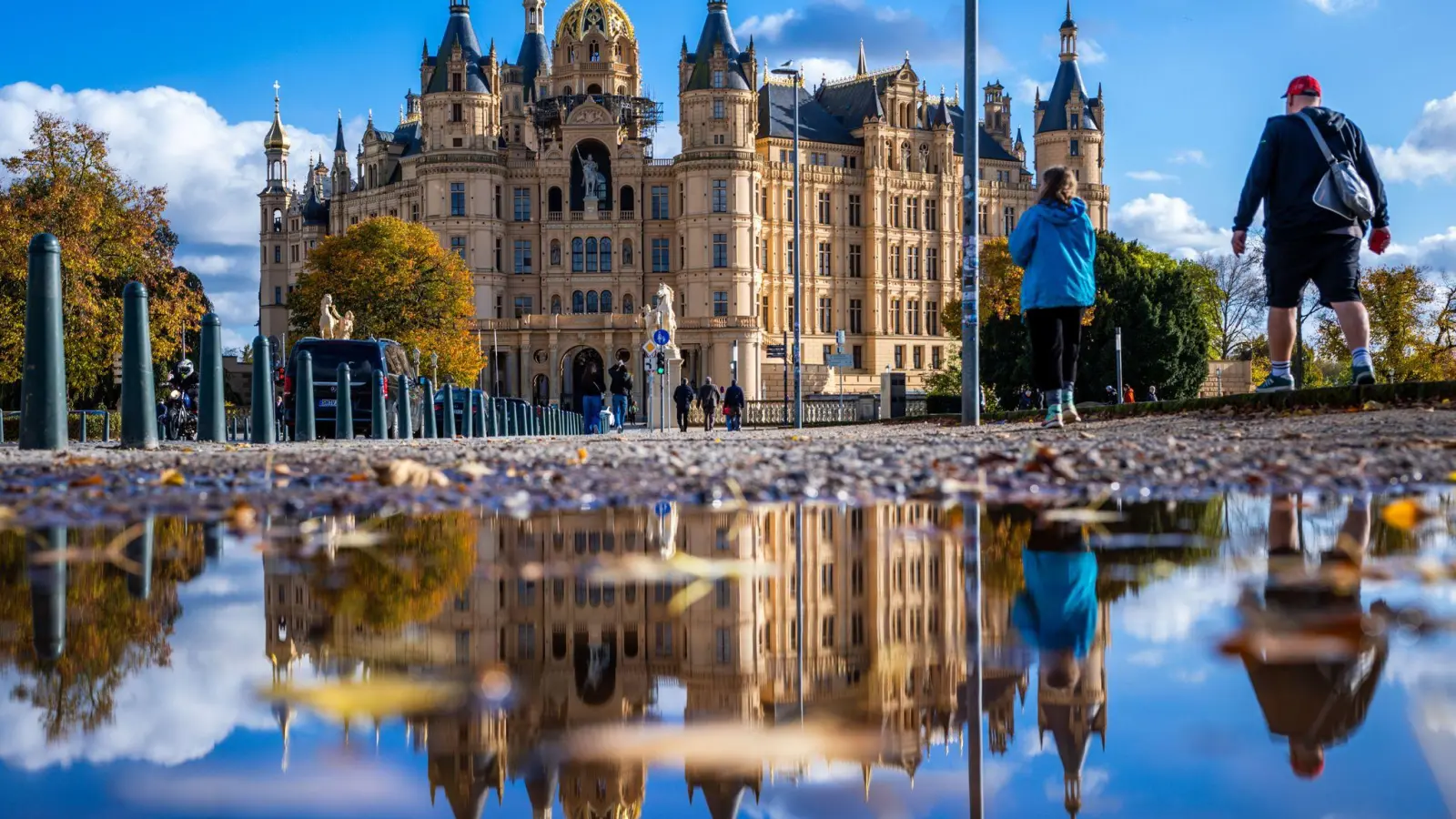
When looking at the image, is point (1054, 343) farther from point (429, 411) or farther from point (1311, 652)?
point (429, 411)

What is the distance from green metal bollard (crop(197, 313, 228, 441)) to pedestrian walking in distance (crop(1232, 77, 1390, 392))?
365 inches

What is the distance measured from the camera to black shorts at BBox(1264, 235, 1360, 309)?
1252 cm

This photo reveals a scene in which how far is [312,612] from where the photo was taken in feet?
9.09

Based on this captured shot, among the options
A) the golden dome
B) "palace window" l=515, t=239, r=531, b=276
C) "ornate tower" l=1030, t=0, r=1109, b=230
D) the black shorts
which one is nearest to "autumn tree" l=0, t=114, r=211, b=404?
the black shorts

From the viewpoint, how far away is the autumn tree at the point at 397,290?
80.2 meters

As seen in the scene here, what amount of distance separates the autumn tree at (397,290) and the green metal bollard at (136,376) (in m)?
66.4

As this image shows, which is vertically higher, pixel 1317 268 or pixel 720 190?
pixel 720 190

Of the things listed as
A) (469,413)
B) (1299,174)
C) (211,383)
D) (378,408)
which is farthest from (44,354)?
(469,413)

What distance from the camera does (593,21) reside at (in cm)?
11806

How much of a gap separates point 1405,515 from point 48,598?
136 inches

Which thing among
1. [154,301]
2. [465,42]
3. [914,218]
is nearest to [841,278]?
[914,218]

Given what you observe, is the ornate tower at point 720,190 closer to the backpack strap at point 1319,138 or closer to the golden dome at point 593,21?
the golden dome at point 593,21

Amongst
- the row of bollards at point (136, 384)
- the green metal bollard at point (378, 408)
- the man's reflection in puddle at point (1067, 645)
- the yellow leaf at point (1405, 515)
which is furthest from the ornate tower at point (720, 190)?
the man's reflection in puddle at point (1067, 645)

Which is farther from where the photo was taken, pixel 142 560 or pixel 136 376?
pixel 136 376
